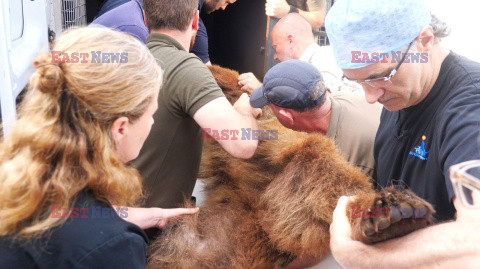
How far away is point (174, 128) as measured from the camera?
5.98 feet

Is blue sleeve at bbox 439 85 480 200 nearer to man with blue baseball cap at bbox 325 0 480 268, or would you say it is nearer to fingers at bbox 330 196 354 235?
man with blue baseball cap at bbox 325 0 480 268

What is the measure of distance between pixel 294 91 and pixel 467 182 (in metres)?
1.01

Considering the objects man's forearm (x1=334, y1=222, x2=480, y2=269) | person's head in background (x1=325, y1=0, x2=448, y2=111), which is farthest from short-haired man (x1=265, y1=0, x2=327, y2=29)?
man's forearm (x1=334, y1=222, x2=480, y2=269)

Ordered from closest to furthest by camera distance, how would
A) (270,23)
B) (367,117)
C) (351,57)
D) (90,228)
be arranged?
(90,228) < (351,57) < (367,117) < (270,23)

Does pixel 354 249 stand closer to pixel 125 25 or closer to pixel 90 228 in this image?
pixel 90 228

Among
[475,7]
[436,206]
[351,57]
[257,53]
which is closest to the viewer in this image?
[436,206]

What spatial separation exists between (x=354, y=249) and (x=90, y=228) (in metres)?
0.74

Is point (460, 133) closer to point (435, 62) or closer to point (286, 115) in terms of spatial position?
point (435, 62)

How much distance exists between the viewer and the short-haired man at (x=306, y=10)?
4.12 m

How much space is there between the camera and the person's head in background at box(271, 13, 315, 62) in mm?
3807

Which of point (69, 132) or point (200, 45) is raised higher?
point (69, 132)

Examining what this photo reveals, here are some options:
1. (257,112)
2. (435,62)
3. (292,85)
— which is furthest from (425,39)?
(257,112)

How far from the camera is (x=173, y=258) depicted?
62.6 inches

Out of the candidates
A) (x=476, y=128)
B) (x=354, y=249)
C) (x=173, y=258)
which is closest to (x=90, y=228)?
(x=173, y=258)
